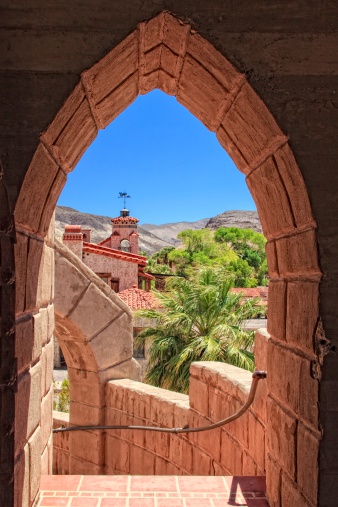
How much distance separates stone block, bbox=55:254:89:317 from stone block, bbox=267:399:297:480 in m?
3.40

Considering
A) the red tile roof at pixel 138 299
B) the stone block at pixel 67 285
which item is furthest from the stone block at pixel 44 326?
the red tile roof at pixel 138 299

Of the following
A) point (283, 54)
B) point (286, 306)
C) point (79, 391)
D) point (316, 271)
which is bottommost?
point (79, 391)

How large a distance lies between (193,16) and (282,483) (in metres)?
2.51

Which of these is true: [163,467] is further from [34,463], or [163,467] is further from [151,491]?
[34,463]

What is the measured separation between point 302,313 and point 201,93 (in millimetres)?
1338

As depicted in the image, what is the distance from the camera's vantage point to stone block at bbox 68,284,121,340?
6074 millimetres

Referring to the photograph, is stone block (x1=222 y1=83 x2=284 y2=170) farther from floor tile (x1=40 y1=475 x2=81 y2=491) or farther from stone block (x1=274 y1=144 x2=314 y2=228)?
floor tile (x1=40 y1=475 x2=81 y2=491)

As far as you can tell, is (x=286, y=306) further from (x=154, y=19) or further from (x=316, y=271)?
(x=154, y=19)

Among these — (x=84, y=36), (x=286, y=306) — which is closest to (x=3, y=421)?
(x=286, y=306)

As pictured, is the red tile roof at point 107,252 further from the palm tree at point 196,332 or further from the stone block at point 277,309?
the stone block at point 277,309

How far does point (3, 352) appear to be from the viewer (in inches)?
88.6

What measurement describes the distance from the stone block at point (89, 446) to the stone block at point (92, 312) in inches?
46.3

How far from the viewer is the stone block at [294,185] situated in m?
2.45

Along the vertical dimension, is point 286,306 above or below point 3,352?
above
